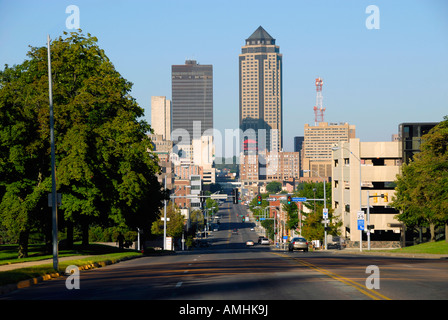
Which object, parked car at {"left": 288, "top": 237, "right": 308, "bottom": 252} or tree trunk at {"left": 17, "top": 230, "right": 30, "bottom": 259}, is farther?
parked car at {"left": 288, "top": 237, "right": 308, "bottom": 252}

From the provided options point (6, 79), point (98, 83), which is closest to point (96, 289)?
point (98, 83)

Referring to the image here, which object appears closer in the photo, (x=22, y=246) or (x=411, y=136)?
(x=22, y=246)

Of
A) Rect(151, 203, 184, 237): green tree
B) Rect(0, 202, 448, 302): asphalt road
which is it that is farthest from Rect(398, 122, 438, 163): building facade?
Rect(0, 202, 448, 302): asphalt road

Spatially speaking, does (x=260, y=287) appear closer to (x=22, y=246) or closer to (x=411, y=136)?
(x=22, y=246)

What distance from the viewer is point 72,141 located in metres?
44.2

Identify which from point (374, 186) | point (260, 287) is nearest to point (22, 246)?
point (260, 287)

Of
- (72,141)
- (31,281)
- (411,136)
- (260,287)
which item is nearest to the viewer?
(260,287)

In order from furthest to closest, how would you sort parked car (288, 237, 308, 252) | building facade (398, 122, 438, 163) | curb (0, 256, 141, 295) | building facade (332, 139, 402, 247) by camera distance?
building facade (332, 139, 402, 247) < building facade (398, 122, 438, 163) < parked car (288, 237, 308, 252) < curb (0, 256, 141, 295)

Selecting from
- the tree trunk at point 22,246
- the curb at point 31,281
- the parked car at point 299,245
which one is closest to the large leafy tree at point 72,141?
the tree trunk at point 22,246

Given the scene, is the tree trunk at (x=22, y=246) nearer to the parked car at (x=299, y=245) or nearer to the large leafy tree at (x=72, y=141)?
the large leafy tree at (x=72, y=141)

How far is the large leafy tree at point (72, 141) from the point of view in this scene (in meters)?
43.6

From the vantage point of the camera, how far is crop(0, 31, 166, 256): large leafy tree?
4359 cm

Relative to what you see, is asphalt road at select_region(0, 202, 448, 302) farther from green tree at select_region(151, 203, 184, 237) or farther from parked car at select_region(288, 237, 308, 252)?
green tree at select_region(151, 203, 184, 237)

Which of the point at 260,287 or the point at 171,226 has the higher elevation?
the point at 260,287
